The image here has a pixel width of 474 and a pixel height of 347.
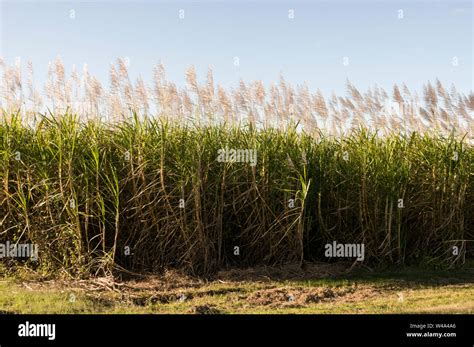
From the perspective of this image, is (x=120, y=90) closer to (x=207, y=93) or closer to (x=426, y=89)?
(x=207, y=93)

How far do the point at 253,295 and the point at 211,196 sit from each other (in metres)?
1.32

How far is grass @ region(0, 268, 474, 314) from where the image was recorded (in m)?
5.38

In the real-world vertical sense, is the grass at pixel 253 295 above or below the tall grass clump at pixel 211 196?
below

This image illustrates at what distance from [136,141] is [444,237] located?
400cm

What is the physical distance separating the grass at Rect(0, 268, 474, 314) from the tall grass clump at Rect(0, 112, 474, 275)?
0.36 metres

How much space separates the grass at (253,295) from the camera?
5.38 metres

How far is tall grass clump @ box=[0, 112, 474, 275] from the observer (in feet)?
21.2

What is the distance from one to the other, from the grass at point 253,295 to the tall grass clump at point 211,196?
36 cm

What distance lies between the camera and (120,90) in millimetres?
7293

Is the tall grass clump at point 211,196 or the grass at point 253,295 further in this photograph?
the tall grass clump at point 211,196

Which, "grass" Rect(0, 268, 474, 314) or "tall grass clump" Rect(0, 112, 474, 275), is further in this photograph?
"tall grass clump" Rect(0, 112, 474, 275)

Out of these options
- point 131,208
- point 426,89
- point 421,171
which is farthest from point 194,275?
point 426,89

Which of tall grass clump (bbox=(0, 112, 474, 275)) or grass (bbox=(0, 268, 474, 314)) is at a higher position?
tall grass clump (bbox=(0, 112, 474, 275))

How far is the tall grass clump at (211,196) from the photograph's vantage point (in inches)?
255
